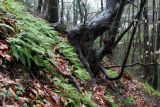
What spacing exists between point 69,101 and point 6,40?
1.44 m

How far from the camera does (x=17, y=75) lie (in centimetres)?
491

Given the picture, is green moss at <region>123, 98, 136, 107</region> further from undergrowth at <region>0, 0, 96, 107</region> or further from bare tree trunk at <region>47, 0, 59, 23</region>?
bare tree trunk at <region>47, 0, 59, 23</region>

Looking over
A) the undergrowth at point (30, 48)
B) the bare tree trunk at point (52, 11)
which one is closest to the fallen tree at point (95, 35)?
the bare tree trunk at point (52, 11)

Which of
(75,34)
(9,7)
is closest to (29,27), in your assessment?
(9,7)

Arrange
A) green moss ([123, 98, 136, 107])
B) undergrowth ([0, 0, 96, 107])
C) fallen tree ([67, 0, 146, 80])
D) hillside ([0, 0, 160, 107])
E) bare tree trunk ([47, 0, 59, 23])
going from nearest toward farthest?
hillside ([0, 0, 160, 107]) < undergrowth ([0, 0, 96, 107]) < green moss ([123, 98, 136, 107]) < fallen tree ([67, 0, 146, 80]) < bare tree trunk ([47, 0, 59, 23])

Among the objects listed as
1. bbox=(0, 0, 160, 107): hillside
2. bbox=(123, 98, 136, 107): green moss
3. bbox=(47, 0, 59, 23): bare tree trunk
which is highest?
bbox=(47, 0, 59, 23): bare tree trunk

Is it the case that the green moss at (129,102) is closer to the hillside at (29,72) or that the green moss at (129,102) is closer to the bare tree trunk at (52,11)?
the hillside at (29,72)

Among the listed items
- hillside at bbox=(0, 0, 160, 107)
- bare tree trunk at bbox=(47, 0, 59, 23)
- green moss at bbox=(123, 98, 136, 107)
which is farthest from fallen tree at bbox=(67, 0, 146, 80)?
hillside at bbox=(0, 0, 160, 107)

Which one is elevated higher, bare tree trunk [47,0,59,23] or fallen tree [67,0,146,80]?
bare tree trunk [47,0,59,23]

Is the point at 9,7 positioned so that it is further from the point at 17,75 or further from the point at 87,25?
the point at 87,25

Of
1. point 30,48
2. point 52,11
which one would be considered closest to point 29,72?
point 30,48

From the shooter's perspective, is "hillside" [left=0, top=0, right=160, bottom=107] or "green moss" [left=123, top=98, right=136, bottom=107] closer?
"hillside" [left=0, top=0, right=160, bottom=107]

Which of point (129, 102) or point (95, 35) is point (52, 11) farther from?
point (129, 102)

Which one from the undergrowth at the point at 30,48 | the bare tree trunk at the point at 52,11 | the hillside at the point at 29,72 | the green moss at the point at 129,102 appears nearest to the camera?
the hillside at the point at 29,72
